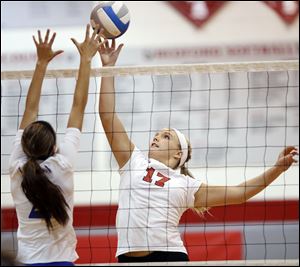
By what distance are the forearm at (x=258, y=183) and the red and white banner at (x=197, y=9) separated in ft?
14.6

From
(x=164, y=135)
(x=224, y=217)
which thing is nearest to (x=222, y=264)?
(x=164, y=135)

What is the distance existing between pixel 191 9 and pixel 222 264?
5.22 m

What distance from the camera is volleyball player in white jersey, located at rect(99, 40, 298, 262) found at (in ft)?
17.8

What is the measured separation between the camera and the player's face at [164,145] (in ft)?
18.5

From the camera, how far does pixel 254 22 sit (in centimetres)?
986

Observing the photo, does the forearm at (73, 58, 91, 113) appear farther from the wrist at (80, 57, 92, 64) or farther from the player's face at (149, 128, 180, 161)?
the player's face at (149, 128, 180, 161)

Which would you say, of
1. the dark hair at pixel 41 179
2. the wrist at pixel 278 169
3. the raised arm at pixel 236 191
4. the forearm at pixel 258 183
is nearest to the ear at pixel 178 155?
the raised arm at pixel 236 191

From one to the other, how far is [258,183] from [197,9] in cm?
456

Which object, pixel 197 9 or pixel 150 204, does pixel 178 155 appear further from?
pixel 197 9

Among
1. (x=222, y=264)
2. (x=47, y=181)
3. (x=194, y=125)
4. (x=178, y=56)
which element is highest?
(x=178, y=56)

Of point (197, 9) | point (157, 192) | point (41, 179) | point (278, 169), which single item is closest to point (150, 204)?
point (157, 192)

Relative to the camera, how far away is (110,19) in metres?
5.75

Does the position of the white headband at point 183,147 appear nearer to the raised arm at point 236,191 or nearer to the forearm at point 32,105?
the raised arm at point 236,191

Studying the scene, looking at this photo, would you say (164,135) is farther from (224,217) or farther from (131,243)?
(224,217)
